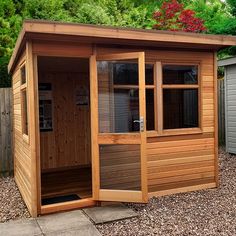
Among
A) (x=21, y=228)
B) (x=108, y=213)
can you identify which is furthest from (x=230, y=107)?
(x=21, y=228)

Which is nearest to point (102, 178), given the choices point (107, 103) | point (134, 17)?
point (107, 103)

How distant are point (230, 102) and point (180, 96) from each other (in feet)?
12.0

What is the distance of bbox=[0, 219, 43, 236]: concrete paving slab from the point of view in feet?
13.1

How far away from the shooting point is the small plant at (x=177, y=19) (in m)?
11.7

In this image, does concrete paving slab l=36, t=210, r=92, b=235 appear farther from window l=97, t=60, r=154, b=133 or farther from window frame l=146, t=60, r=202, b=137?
window frame l=146, t=60, r=202, b=137

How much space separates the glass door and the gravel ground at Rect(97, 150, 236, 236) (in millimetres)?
378

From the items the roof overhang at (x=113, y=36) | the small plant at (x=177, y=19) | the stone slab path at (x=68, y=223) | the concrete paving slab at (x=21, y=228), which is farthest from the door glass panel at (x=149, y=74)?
the small plant at (x=177, y=19)

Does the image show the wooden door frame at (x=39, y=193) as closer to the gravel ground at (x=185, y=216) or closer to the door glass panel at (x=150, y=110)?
the gravel ground at (x=185, y=216)

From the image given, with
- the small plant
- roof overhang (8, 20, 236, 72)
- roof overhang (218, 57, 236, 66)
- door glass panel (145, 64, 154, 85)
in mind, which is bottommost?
door glass panel (145, 64, 154, 85)

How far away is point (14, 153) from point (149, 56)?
369cm

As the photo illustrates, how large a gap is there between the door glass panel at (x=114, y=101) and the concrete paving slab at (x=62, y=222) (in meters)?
1.20

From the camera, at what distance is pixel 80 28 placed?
4430mm

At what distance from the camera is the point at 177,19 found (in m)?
12.6

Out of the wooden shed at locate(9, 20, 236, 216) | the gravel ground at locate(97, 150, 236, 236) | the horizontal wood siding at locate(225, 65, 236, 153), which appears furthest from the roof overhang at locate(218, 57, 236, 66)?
the gravel ground at locate(97, 150, 236, 236)
